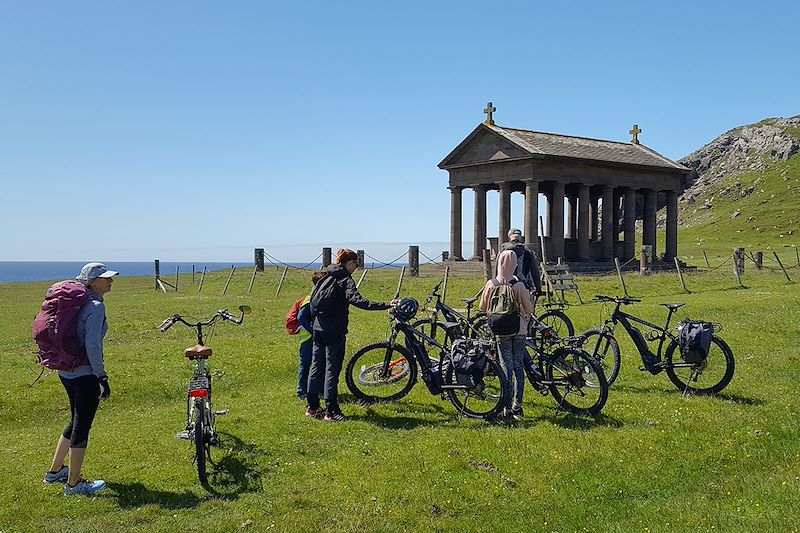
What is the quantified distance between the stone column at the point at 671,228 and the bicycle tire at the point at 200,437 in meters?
41.6

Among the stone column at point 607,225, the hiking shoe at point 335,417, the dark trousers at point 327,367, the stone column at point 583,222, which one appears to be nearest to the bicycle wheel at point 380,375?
the dark trousers at point 327,367

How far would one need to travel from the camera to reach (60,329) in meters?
7.32

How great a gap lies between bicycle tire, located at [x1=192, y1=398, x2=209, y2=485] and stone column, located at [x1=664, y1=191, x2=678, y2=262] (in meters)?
41.6

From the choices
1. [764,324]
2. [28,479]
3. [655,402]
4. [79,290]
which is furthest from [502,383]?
[764,324]

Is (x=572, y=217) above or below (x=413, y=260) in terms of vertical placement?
above

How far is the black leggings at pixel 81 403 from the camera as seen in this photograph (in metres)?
7.54

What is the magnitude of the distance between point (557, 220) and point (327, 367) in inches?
1262

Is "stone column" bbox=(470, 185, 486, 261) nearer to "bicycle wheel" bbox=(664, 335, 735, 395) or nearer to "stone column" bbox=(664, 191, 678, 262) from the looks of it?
"stone column" bbox=(664, 191, 678, 262)

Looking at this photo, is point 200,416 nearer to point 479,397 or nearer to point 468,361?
point 468,361

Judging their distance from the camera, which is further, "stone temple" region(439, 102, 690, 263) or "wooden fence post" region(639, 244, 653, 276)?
"stone temple" region(439, 102, 690, 263)

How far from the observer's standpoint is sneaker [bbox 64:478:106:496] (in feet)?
25.0

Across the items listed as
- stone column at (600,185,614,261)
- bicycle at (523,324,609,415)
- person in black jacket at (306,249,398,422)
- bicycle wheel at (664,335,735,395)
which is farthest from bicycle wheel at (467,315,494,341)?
stone column at (600,185,614,261)

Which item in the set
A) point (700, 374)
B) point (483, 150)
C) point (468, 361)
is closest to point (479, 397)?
point (468, 361)

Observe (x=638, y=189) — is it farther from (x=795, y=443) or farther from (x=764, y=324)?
(x=795, y=443)
